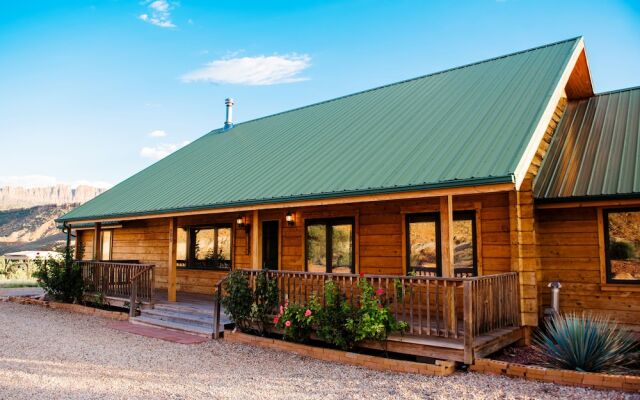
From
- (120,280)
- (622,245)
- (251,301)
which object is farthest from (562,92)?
(120,280)

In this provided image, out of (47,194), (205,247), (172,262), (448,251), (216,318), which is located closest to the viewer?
(448,251)

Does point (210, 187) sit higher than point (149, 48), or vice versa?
point (149, 48)

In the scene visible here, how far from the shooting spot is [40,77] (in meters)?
32.1

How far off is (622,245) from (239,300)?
7200mm

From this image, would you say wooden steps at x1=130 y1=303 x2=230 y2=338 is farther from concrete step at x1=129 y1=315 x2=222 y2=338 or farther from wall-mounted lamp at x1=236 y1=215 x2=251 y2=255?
wall-mounted lamp at x1=236 y1=215 x2=251 y2=255

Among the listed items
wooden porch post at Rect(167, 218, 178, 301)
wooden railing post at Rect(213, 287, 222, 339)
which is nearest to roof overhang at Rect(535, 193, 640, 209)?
wooden railing post at Rect(213, 287, 222, 339)

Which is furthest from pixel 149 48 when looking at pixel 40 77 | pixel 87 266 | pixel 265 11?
pixel 87 266

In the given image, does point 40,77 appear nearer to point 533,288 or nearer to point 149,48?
point 149,48

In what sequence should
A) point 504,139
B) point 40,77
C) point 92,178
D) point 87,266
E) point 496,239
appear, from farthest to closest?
point 92,178 → point 40,77 → point 87,266 → point 496,239 → point 504,139

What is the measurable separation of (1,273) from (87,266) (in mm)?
15918

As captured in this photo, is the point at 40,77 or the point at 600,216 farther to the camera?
the point at 40,77

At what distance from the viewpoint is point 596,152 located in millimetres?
9781

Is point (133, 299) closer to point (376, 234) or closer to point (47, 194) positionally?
point (376, 234)

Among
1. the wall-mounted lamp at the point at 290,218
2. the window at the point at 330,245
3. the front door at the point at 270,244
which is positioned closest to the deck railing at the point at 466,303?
the window at the point at 330,245
